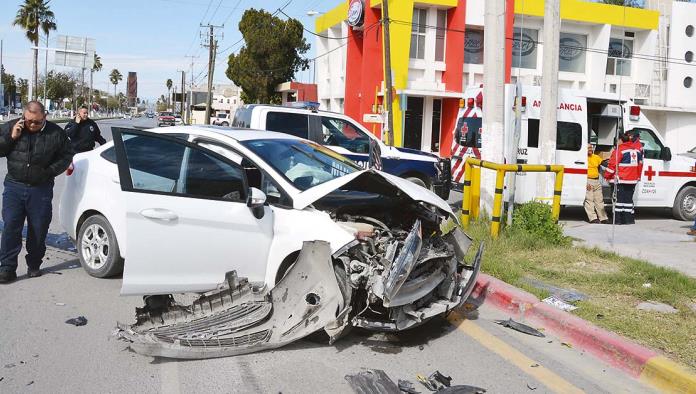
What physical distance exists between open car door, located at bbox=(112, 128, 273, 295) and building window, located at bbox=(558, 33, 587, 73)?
31.1 metres

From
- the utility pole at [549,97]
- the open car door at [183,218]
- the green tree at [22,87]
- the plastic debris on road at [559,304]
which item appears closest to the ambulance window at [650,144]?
the utility pole at [549,97]

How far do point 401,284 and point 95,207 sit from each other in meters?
3.74

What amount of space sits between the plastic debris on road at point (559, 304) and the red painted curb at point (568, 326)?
0.31ft

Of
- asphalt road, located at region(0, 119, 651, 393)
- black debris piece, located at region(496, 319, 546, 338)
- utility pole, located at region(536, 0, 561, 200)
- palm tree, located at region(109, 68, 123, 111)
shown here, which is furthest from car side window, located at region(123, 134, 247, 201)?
palm tree, located at region(109, 68, 123, 111)

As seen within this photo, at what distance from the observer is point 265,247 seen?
548cm

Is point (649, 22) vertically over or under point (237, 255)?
over

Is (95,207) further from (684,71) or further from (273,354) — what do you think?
(684,71)

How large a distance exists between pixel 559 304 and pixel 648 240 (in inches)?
201

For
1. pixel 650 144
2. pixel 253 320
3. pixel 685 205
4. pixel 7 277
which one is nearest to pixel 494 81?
pixel 650 144

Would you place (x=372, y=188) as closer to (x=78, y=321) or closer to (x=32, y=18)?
(x=78, y=321)

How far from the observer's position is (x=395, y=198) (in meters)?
6.16

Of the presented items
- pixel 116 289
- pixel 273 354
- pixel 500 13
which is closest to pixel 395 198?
pixel 273 354

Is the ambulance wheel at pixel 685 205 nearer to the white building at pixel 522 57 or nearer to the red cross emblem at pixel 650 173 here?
the red cross emblem at pixel 650 173

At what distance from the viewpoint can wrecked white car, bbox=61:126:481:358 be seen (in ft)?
15.8
